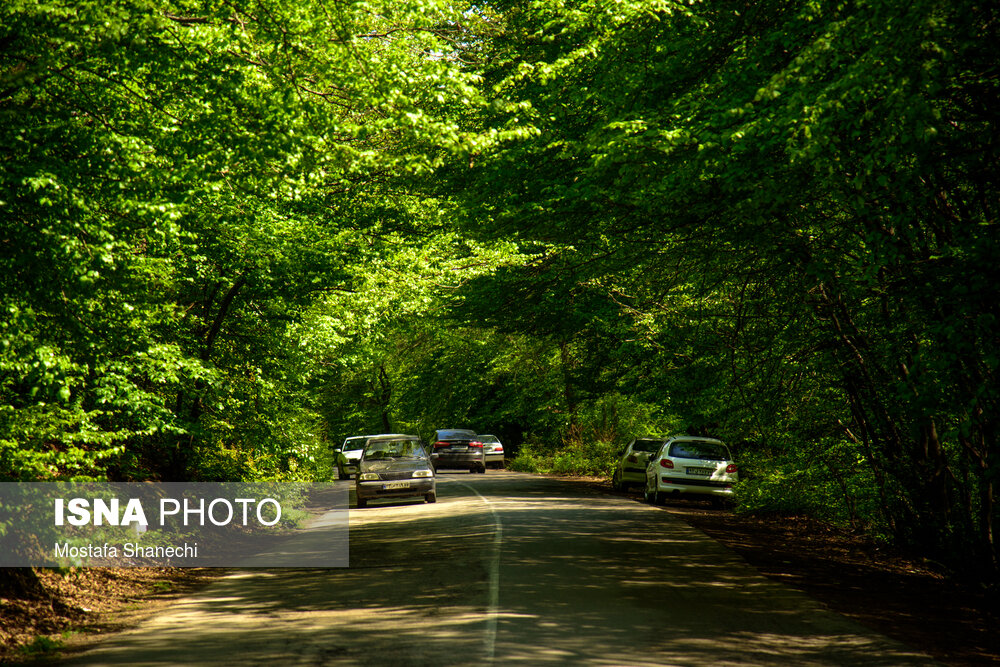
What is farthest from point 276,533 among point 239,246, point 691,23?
point 691,23

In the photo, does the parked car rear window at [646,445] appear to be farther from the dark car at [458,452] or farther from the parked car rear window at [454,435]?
the parked car rear window at [454,435]

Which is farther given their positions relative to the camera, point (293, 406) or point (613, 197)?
point (293, 406)

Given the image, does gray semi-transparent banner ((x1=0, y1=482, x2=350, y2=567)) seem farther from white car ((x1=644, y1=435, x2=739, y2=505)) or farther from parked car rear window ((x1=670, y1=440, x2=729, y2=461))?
parked car rear window ((x1=670, y1=440, x2=729, y2=461))

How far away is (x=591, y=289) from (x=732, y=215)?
389 inches

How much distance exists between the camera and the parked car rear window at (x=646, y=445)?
24906 millimetres

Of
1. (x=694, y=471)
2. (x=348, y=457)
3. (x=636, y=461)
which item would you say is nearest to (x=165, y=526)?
(x=694, y=471)

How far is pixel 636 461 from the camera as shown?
2542 centimetres

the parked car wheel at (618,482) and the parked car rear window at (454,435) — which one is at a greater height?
the parked car rear window at (454,435)

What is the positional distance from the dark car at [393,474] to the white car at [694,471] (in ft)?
19.6

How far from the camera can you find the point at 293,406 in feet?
58.3

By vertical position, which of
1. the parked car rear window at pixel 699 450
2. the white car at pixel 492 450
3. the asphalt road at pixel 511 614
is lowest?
the white car at pixel 492 450

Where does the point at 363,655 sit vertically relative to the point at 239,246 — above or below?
below

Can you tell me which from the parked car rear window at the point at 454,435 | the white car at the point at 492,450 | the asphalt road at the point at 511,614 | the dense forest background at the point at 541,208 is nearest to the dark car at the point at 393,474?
the dense forest background at the point at 541,208

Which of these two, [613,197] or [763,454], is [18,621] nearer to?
[613,197]
